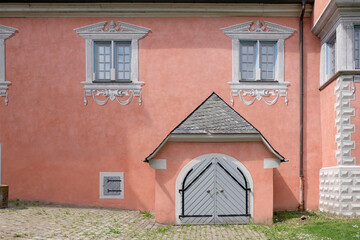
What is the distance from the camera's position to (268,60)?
15.1 metres

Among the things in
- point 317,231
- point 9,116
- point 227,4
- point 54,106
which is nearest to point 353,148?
point 317,231

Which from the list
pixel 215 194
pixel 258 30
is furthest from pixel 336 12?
pixel 215 194

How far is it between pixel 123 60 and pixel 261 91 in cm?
440

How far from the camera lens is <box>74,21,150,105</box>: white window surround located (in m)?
14.9

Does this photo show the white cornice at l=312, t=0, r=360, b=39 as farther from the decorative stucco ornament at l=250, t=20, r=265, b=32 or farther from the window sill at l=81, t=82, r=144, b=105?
the window sill at l=81, t=82, r=144, b=105

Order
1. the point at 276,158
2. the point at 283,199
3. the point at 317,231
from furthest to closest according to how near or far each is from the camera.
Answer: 1. the point at 283,199
2. the point at 276,158
3. the point at 317,231

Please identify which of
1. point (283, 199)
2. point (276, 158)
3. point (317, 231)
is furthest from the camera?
point (283, 199)

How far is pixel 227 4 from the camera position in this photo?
14.9 m

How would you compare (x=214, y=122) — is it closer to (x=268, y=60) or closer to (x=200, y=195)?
(x=200, y=195)

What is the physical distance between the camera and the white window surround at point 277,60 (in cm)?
1488

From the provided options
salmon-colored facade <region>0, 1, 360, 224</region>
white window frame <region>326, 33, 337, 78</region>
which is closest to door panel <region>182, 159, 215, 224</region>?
salmon-colored facade <region>0, 1, 360, 224</region>

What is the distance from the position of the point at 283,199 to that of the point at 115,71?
6.49m

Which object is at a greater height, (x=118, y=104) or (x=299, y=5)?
(x=299, y=5)

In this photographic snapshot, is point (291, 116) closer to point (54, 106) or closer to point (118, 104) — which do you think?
point (118, 104)
